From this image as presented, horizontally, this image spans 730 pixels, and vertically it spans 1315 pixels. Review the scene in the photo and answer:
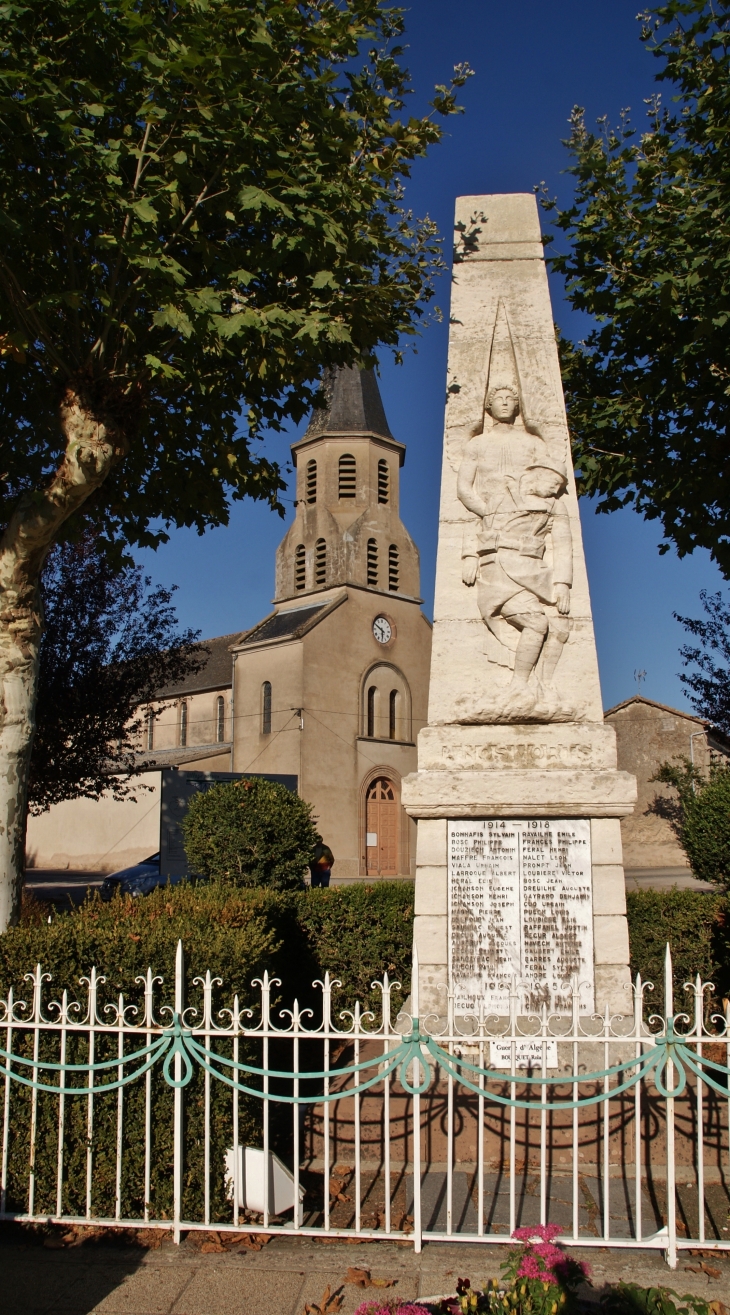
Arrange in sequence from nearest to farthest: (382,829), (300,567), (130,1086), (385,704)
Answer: (130,1086), (382,829), (385,704), (300,567)

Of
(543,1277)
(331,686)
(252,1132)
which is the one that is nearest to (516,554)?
(252,1132)

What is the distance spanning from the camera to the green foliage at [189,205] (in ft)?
22.9

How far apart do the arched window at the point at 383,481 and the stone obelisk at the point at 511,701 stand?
3095 cm

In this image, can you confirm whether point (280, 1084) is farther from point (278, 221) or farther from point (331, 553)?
point (331, 553)

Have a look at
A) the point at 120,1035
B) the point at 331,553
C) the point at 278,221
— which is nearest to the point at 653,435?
the point at 278,221

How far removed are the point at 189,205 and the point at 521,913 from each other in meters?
6.49

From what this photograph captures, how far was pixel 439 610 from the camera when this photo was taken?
7203 mm

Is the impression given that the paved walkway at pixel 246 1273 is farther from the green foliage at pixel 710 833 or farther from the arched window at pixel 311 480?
the arched window at pixel 311 480

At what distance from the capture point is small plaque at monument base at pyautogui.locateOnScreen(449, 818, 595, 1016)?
20.8 ft

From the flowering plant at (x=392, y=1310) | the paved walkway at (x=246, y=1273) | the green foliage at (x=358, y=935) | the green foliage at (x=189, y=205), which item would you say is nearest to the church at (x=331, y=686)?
the green foliage at (x=358, y=935)

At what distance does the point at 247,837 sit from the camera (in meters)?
11.8

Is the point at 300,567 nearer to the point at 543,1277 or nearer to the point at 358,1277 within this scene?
the point at 358,1277

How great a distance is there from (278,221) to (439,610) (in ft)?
13.3

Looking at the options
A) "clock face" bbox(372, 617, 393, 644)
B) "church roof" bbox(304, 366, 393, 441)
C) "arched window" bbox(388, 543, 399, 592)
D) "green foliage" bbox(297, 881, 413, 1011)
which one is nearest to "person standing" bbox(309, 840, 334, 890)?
"green foliage" bbox(297, 881, 413, 1011)
